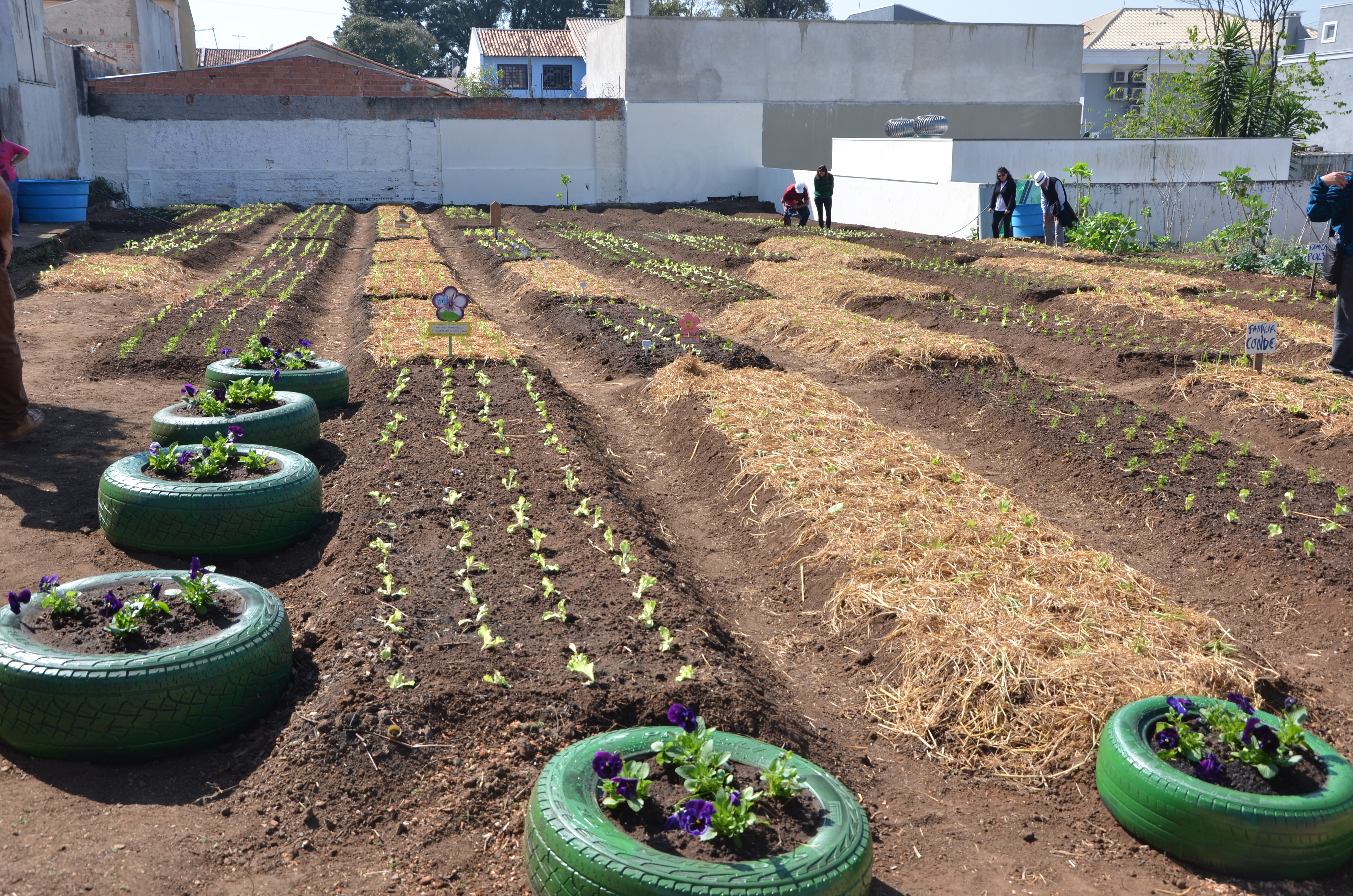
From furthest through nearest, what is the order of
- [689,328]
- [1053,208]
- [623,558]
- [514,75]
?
[514,75] → [1053,208] → [689,328] → [623,558]

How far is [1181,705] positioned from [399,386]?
23.0 feet

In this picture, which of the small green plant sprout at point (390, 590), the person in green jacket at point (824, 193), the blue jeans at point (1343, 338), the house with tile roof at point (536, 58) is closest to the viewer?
the small green plant sprout at point (390, 590)

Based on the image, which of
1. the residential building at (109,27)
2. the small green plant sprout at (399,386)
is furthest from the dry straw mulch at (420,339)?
the residential building at (109,27)

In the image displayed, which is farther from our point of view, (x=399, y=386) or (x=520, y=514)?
(x=399, y=386)

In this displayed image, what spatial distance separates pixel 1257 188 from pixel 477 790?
23.4m

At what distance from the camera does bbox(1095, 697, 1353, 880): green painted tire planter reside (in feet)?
10.9

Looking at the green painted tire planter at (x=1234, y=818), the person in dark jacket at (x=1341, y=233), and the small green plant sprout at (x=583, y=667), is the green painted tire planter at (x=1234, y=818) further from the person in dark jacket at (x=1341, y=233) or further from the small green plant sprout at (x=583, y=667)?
the person in dark jacket at (x=1341, y=233)

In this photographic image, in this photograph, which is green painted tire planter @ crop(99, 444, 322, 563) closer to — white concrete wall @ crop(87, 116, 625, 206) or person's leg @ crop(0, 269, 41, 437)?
person's leg @ crop(0, 269, 41, 437)

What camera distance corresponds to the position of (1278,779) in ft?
11.5

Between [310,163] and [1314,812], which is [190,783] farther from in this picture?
[310,163]

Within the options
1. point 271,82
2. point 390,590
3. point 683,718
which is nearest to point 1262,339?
point 390,590

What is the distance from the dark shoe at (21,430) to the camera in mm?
7426

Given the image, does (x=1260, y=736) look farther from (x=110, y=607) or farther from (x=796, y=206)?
(x=796, y=206)

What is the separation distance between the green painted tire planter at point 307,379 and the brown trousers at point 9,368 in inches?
52.9
